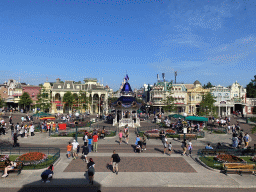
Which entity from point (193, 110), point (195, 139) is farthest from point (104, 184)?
point (193, 110)

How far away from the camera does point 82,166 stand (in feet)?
47.2

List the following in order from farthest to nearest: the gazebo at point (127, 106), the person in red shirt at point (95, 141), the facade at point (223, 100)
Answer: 1. the facade at point (223, 100)
2. the gazebo at point (127, 106)
3. the person in red shirt at point (95, 141)

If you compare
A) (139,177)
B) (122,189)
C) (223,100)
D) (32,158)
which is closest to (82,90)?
(223,100)

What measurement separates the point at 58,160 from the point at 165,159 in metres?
8.34

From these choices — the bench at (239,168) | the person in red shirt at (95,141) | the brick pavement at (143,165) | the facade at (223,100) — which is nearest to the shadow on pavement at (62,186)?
the brick pavement at (143,165)

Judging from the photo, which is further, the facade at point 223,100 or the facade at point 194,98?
the facade at point 194,98

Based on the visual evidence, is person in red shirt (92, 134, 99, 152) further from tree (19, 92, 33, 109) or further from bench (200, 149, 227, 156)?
tree (19, 92, 33, 109)

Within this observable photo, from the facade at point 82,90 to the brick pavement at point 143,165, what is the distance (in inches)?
2154

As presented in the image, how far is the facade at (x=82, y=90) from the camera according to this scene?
7219cm

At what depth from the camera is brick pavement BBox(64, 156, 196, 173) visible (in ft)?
45.2

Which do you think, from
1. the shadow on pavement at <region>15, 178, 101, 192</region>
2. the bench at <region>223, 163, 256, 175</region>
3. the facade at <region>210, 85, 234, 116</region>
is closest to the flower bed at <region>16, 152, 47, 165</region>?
the shadow on pavement at <region>15, 178, 101, 192</region>

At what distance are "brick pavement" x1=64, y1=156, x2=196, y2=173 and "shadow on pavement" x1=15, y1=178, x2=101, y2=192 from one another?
2.07 metres

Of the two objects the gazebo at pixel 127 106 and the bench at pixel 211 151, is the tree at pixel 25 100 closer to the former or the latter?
the gazebo at pixel 127 106

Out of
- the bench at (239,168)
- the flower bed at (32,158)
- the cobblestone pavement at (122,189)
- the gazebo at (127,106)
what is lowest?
the cobblestone pavement at (122,189)
